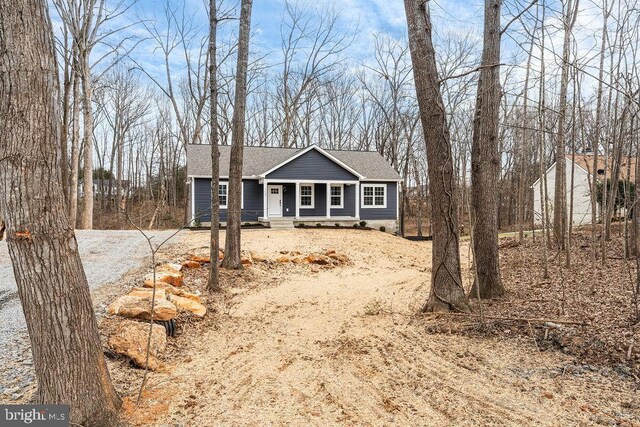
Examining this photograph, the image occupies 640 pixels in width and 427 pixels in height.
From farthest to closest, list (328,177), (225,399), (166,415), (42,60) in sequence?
(328,177) < (225,399) < (166,415) < (42,60)

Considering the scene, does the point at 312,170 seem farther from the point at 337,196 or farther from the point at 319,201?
the point at 337,196

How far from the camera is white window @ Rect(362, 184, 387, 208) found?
21.3m

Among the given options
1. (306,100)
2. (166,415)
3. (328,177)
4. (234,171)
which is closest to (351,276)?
(234,171)

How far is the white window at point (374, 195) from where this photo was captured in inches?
838

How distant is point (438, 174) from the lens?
5.13 m

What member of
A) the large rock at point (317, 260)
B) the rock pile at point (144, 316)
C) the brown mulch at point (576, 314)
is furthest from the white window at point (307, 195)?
the rock pile at point (144, 316)

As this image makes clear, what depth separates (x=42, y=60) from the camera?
231 centimetres

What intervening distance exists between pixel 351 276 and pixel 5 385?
7.01 metres

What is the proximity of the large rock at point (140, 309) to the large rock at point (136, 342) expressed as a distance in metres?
0.28

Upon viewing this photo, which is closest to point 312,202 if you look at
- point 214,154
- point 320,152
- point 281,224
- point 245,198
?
point 281,224

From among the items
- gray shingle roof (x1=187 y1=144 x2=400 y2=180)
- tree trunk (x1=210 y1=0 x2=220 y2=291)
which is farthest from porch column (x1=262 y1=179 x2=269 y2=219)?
tree trunk (x1=210 y1=0 x2=220 y2=291)

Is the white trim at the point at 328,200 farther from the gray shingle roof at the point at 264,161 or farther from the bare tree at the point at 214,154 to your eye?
the bare tree at the point at 214,154

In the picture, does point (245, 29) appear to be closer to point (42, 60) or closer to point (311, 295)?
point (311, 295)

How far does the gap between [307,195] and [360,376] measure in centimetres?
1719
